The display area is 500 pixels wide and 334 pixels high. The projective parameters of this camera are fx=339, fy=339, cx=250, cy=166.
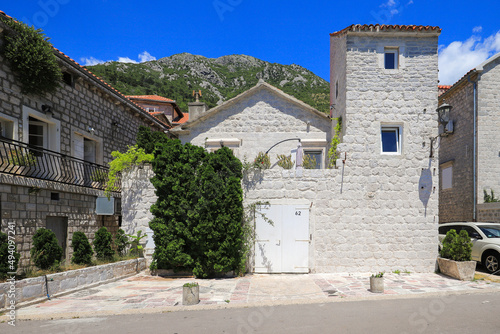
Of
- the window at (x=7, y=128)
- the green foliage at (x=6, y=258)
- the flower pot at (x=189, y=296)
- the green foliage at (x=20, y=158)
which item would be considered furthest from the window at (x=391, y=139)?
the window at (x=7, y=128)

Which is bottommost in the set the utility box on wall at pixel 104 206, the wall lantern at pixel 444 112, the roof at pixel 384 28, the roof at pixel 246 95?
the utility box on wall at pixel 104 206

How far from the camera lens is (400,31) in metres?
10.1

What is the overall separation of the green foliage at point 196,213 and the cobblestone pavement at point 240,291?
0.56m

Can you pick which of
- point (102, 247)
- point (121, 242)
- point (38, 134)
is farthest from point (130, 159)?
point (38, 134)

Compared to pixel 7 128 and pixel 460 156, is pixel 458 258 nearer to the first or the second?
pixel 460 156

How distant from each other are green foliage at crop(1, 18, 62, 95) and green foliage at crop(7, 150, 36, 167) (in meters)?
1.86

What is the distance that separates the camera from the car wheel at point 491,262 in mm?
9367

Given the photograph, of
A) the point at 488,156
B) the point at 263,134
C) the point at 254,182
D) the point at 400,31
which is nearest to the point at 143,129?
the point at 254,182

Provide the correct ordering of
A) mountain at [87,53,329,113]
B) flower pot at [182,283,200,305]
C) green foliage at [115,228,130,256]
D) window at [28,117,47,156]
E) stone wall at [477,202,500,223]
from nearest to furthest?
flower pot at [182,283,200,305], green foliage at [115,228,130,256], window at [28,117,47,156], stone wall at [477,202,500,223], mountain at [87,53,329,113]

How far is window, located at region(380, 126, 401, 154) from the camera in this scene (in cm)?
1005

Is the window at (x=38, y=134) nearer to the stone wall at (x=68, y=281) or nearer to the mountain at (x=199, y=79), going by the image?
the stone wall at (x=68, y=281)

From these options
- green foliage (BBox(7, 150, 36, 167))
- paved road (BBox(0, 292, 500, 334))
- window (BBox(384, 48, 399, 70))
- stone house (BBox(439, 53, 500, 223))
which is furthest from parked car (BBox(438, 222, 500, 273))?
green foliage (BBox(7, 150, 36, 167))

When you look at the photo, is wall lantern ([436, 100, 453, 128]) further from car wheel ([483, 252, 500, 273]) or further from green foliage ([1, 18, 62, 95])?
green foliage ([1, 18, 62, 95])

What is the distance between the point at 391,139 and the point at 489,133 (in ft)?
23.5
